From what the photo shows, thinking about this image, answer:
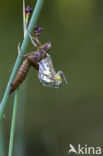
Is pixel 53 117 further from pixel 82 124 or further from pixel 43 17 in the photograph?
pixel 43 17

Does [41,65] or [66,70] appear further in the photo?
[66,70]

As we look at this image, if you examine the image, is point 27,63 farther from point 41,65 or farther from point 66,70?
point 66,70

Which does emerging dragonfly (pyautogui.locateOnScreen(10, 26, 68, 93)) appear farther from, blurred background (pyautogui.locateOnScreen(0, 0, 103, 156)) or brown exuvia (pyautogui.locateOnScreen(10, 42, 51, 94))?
blurred background (pyautogui.locateOnScreen(0, 0, 103, 156))

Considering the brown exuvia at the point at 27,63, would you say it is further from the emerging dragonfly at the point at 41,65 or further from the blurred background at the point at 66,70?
the blurred background at the point at 66,70

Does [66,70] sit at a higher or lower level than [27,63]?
higher

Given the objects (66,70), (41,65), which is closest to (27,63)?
(41,65)
